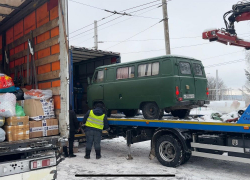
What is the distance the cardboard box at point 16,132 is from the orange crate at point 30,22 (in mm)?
2386

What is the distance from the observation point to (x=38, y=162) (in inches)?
143

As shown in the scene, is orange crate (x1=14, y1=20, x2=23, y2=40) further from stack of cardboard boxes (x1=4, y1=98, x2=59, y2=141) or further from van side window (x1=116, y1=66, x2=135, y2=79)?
van side window (x1=116, y1=66, x2=135, y2=79)

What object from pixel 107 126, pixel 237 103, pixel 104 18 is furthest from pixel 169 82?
pixel 104 18

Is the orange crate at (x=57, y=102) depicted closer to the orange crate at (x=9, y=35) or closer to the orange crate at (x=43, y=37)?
the orange crate at (x=43, y=37)

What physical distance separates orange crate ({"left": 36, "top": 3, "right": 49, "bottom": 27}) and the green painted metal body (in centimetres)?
321

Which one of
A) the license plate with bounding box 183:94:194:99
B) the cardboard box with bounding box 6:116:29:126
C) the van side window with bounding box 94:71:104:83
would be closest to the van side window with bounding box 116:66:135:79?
the van side window with bounding box 94:71:104:83

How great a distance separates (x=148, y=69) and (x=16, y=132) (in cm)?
427

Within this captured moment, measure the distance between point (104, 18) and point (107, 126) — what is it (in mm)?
10768

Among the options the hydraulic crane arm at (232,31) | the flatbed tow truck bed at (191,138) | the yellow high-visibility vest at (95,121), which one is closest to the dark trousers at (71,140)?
the yellow high-visibility vest at (95,121)

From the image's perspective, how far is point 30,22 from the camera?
18.1 feet

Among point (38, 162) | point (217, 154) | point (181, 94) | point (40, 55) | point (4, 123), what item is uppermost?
point (40, 55)

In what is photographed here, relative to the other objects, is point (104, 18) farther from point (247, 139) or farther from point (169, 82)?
point (247, 139)

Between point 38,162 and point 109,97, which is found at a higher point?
point 109,97

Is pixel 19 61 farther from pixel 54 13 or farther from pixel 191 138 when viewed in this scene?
pixel 191 138
